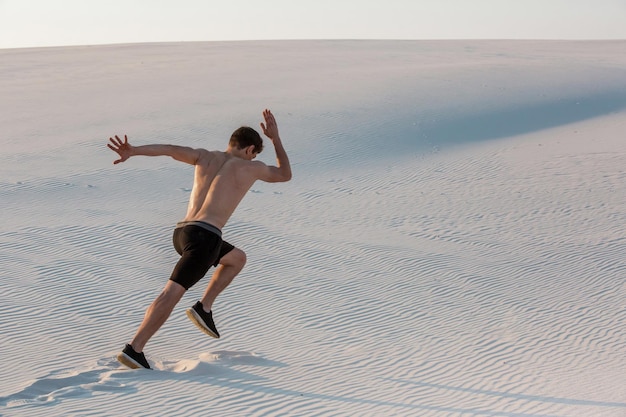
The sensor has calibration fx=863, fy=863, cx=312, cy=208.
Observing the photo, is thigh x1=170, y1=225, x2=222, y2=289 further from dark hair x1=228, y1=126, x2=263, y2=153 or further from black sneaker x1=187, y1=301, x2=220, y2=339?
dark hair x1=228, y1=126, x2=263, y2=153

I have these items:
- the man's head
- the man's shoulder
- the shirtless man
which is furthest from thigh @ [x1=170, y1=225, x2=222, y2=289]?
the man's head

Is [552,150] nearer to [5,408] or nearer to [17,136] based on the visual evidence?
[17,136]

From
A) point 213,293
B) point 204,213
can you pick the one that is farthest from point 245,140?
point 213,293

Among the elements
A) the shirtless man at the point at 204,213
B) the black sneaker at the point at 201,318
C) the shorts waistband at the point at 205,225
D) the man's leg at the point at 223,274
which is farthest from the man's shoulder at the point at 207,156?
the black sneaker at the point at 201,318

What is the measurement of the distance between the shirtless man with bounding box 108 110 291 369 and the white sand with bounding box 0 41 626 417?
0.37m

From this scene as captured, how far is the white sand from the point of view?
570cm

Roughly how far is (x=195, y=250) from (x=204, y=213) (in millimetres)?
260

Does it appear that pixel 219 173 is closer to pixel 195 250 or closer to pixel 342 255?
pixel 195 250

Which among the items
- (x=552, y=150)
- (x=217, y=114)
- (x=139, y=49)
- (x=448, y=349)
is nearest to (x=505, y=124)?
(x=552, y=150)

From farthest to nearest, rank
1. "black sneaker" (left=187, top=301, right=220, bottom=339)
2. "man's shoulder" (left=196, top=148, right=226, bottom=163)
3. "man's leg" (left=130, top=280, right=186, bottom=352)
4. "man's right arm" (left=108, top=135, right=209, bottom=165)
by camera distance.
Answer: "black sneaker" (left=187, top=301, right=220, bottom=339) < "man's shoulder" (left=196, top=148, right=226, bottom=163) < "man's right arm" (left=108, top=135, right=209, bottom=165) < "man's leg" (left=130, top=280, right=186, bottom=352)

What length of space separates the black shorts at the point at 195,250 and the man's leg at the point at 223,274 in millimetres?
349

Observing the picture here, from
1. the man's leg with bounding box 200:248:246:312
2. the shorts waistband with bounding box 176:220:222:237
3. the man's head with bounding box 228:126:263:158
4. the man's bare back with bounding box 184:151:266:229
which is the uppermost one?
the man's head with bounding box 228:126:263:158

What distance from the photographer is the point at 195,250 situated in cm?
557

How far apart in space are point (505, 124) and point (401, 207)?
865cm
